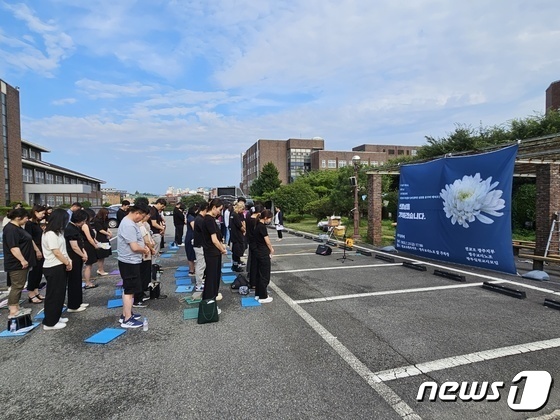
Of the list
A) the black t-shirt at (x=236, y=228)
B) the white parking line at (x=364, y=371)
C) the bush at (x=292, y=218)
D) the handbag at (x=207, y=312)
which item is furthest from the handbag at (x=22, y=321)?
the bush at (x=292, y=218)

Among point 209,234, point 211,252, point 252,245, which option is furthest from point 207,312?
point 252,245

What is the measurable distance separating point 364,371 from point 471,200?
624cm

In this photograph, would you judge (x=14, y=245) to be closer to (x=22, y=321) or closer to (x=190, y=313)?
(x=22, y=321)

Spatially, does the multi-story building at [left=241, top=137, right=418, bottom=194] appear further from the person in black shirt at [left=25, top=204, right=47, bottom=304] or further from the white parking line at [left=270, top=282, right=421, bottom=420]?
the white parking line at [left=270, top=282, right=421, bottom=420]

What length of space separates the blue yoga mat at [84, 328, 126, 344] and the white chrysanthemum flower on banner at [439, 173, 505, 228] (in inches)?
306

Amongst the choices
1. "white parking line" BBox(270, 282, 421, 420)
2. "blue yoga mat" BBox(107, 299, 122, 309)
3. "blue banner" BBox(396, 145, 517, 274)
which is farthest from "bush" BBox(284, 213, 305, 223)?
"white parking line" BBox(270, 282, 421, 420)

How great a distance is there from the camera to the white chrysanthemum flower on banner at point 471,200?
725 centimetres

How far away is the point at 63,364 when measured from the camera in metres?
3.42

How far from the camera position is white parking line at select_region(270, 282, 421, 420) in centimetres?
263

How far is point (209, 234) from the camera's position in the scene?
16.8ft

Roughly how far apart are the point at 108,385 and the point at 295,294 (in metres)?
3.62

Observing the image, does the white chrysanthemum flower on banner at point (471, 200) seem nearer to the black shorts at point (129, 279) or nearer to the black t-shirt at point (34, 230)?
the black shorts at point (129, 279)

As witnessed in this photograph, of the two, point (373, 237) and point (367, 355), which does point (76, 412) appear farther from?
point (373, 237)

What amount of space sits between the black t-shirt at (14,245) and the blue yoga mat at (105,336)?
166 cm
